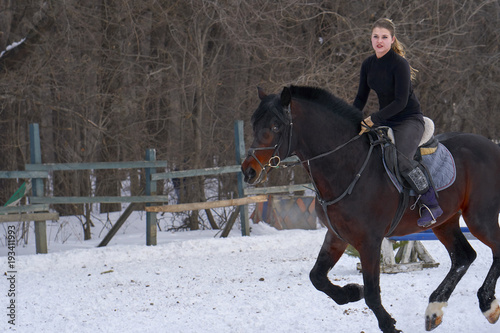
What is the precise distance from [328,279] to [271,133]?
1320 millimetres

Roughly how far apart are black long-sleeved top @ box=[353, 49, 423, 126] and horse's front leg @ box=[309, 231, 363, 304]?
1023 millimetres

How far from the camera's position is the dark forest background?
1172cm

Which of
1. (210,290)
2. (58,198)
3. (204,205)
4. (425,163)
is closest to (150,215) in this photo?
(204,205)

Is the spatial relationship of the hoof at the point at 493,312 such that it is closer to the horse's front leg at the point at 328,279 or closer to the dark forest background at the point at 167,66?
the horse's front leg at the point at 328,279

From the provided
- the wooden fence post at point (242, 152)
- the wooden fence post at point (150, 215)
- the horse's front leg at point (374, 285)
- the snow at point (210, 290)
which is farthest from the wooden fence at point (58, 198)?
the horse's front leg at point (374, 285)

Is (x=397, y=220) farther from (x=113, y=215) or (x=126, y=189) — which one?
(x=113, y=215)

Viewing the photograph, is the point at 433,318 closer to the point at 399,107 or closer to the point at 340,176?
the point at 340,176

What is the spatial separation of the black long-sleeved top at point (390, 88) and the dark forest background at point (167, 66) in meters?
7.81

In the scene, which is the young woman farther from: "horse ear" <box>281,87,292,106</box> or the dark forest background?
the dark forest background

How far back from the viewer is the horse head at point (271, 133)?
4.25 metres

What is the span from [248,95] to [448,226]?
8857mm

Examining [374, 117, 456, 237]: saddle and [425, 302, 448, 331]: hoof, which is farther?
[425, 302, 448, 331]: hoof

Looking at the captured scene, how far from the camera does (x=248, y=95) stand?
546 inches

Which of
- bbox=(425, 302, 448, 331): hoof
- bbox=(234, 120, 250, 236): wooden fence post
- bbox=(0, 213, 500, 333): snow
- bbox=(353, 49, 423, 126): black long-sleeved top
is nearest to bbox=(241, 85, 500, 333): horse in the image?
bbox=(425, 302, 448, 331): hoof
